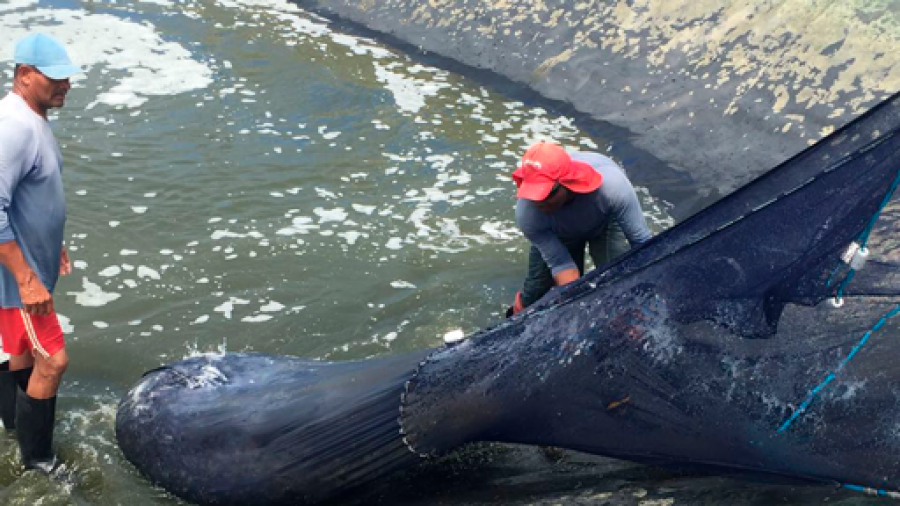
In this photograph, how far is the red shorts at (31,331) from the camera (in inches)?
146

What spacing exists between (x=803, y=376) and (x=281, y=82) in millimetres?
7562

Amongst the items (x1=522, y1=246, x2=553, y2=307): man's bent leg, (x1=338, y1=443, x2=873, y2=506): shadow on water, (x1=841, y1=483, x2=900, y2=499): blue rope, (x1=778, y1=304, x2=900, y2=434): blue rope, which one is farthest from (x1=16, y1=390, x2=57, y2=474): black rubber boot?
(x1=841, y1=483, x2=900, y2=499): blue rope

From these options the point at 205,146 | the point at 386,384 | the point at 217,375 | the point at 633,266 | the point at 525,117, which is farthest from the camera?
the point at 525,117

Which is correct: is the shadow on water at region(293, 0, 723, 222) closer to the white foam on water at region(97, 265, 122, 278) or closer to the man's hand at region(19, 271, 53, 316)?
the white foam on water at region(97, 265, 122, 278)

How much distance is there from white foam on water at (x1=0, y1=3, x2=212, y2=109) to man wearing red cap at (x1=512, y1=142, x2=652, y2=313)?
591 centimetres

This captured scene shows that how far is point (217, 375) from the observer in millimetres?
4152

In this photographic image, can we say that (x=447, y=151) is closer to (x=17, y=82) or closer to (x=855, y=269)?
(x=17, y=82)

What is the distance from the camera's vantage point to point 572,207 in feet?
13.9

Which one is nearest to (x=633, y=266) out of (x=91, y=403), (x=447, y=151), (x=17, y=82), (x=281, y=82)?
(x=17, y=82)

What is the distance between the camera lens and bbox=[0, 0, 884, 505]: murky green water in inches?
205

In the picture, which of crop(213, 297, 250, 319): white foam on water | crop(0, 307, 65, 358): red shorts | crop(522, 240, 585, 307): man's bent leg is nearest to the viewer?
crop(0, 307, 65, 358): red shorts

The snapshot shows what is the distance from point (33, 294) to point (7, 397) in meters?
0.88

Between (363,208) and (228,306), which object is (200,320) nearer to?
(228,306)

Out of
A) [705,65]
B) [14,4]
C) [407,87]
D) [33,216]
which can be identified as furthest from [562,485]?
[14,4]
